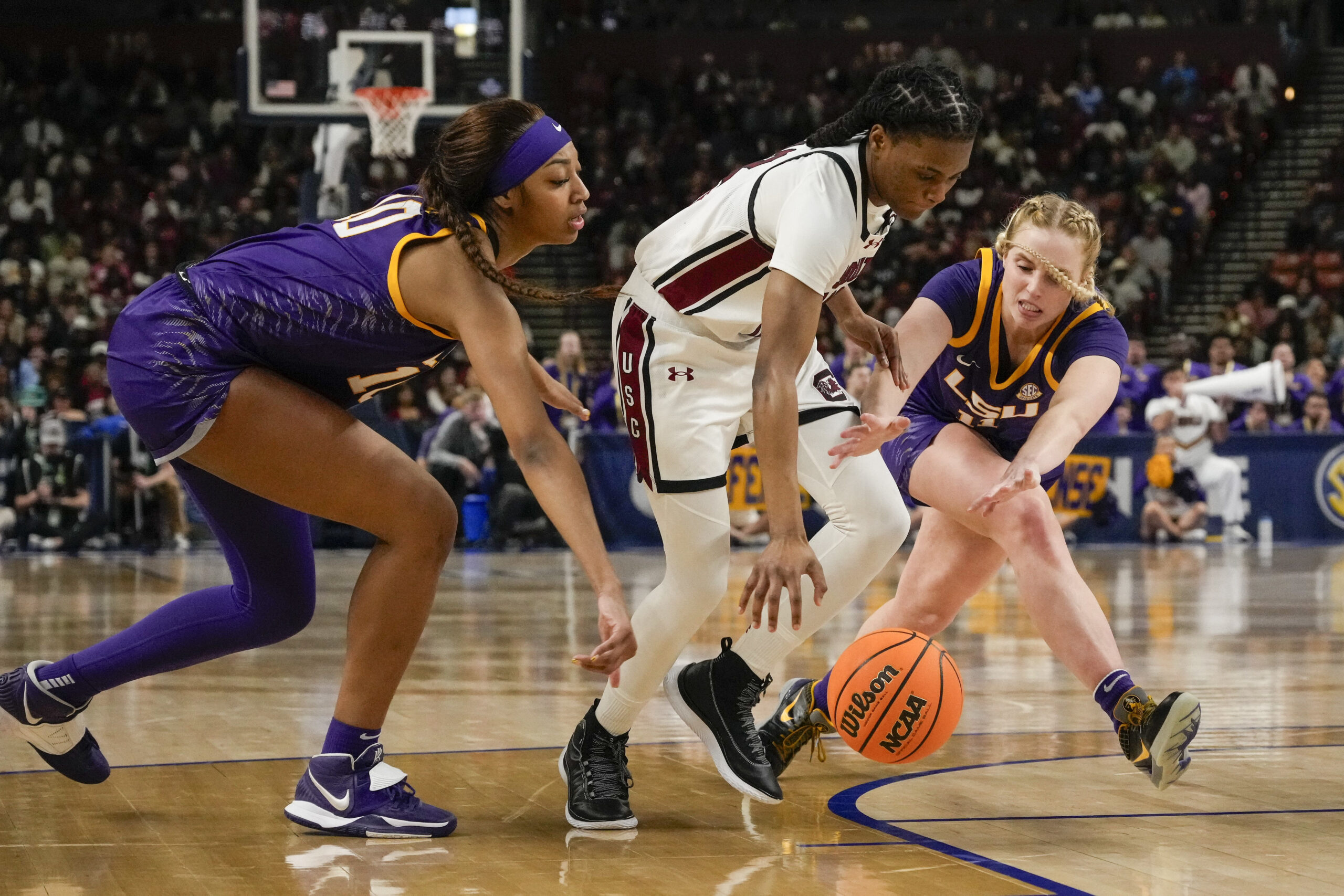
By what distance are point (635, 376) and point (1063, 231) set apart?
53.6 inches

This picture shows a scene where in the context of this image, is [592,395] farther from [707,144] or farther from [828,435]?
[828,435]

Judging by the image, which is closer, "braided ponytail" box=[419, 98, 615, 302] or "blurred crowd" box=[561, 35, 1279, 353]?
"braided ponytail" box=[419, 98, 615, 302]

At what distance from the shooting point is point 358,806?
13.4 ft

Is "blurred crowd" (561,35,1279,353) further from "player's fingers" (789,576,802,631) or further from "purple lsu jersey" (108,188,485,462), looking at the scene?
"player's fingers" (789,576,802,631)

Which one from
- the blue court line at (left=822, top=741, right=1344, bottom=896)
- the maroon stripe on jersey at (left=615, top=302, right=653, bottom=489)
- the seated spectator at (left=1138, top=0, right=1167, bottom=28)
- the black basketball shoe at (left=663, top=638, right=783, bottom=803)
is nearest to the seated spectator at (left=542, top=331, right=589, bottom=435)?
the blue court line at (left=822, top=741, right=1344, bottom=896)

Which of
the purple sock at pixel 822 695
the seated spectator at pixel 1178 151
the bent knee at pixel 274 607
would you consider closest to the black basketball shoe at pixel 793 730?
the purple sock at pixel 822 695

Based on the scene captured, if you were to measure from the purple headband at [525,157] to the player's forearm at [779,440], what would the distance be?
73 centimetres

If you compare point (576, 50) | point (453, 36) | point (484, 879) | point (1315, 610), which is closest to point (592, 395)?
point (453, 36)

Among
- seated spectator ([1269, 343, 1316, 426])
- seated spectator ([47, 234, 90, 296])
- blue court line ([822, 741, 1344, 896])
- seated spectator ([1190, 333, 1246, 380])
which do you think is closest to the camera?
blue court line ([822, 741, 1344, 896])

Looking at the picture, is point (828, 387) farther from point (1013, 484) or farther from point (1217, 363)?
point (1217, 363)

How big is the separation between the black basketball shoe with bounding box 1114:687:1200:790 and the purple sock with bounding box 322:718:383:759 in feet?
6.44

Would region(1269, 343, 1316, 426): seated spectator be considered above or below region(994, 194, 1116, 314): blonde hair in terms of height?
below

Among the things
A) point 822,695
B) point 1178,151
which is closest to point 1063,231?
point 822,695

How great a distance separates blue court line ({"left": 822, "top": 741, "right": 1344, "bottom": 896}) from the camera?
11.6 feet
